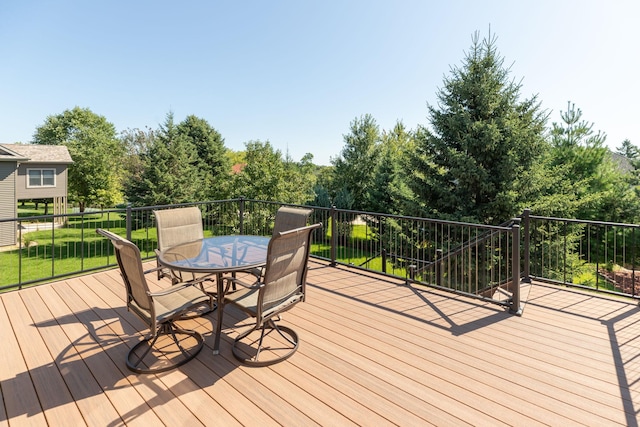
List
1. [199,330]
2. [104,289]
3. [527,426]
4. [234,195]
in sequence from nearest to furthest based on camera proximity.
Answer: [527,426] → [199,330] → [104,289] → [234,195]

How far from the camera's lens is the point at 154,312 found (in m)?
2.14

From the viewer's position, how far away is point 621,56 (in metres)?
10.5

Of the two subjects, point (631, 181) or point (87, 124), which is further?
point (87, 124)

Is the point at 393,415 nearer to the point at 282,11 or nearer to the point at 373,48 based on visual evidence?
the point at 282,11

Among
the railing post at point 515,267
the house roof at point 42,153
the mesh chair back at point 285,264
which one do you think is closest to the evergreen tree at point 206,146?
the house roof at point 42,153

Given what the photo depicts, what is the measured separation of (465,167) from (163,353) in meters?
8.25

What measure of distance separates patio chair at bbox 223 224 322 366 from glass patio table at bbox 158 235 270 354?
15 cm

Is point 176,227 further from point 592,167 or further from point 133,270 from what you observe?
point 592,167

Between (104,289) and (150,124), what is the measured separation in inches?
1062

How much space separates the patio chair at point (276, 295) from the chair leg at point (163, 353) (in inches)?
14.5

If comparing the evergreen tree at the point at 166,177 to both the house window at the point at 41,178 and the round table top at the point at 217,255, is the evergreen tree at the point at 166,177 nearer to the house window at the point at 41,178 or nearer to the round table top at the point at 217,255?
the house window at the point at 41,178

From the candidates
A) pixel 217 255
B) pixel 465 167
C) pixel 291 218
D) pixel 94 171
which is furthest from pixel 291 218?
pixel 94 171

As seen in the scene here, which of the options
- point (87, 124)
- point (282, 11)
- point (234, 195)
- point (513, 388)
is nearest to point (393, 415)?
point (513, 388)

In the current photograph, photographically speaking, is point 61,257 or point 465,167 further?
point 61,257
